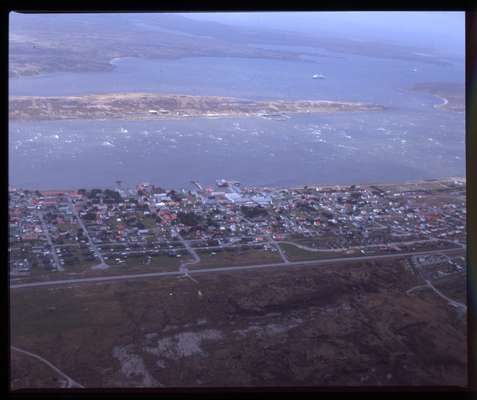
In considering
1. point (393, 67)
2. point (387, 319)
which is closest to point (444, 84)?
point (393, 67)

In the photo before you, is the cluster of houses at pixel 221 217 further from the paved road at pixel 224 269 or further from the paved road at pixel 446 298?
the paved road at pixel 446 298

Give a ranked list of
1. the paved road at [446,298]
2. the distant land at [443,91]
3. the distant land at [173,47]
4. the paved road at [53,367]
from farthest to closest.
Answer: the distant land at [173,47]
the distant land at [443,91]
the paved road at [446,298]
the paved road at [53,367]

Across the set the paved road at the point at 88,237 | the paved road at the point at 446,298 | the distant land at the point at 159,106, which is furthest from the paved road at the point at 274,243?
Result: the distant land at the point at 159,106

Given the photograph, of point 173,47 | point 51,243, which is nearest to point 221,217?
point 51,243

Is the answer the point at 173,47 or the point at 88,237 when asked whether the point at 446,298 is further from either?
the point at 173,47

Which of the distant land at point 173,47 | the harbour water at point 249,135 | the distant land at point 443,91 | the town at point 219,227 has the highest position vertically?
the distant land at point 173,47

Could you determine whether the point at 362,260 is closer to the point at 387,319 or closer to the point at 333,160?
the point at 387,319

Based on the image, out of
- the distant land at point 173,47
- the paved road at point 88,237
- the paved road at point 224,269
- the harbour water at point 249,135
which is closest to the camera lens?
the paved road at point 224,269
